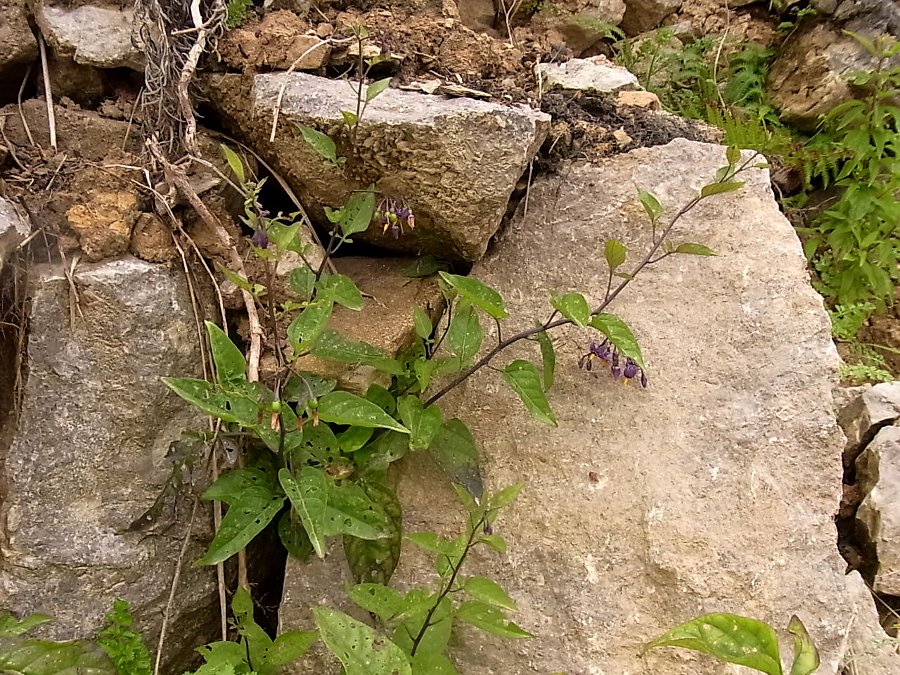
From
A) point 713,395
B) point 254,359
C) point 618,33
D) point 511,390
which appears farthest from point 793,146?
point 254,359

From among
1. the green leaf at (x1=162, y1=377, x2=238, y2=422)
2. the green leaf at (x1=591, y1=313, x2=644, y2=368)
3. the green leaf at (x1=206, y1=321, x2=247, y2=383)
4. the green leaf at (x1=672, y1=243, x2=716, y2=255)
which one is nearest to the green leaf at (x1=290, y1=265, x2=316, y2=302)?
the green leaf at (x1=206, y1=321, x2=247, y2=383)

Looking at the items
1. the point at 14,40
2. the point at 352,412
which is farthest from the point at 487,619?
the point at 14,40

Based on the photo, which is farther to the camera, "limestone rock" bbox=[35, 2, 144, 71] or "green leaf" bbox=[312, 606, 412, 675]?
"limestone rock" bbox=[35, 2, 144, 71]

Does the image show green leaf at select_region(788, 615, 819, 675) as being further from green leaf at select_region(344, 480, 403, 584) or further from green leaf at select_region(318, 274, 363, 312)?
green leaf at select_region(318, 274, 363, 312)

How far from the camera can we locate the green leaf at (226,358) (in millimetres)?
1745

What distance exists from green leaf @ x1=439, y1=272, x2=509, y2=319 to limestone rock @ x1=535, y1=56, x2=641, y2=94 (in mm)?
961

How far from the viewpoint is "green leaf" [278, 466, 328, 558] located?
168 centimetres

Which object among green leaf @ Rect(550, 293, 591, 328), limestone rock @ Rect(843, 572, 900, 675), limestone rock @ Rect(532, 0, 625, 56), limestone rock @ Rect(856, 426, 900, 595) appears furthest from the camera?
limestone rock @ Rect(532, 0, 625, 56)

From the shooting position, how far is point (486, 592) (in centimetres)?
169

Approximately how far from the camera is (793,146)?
340 centimetres

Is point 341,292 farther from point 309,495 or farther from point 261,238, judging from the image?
point 309,495

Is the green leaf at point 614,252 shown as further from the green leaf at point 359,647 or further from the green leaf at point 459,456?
the green leaf at point 359,647

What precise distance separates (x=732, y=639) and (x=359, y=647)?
75 centimetres

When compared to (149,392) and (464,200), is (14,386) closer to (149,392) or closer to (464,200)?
(149,392)
